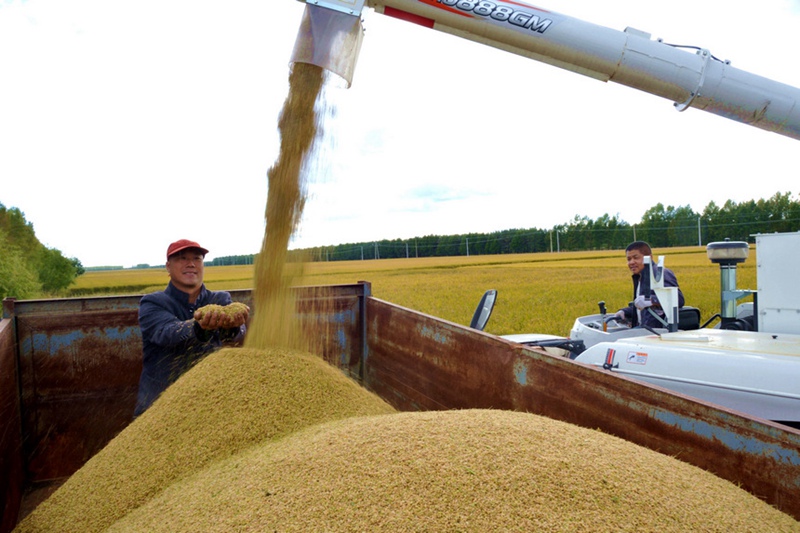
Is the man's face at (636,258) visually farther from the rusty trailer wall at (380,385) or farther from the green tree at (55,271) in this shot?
the green tree at (55,271)

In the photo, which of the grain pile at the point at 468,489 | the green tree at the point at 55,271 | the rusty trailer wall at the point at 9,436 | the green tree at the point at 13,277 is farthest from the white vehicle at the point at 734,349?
the green tree at the point at 55,271

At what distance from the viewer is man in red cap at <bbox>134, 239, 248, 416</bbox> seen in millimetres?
2635

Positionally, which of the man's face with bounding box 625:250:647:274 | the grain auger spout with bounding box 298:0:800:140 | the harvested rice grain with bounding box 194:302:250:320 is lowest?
the harvested rice grain with bounding box 194:302:250:320

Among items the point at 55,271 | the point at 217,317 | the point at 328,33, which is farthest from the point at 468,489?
the point at 55,271

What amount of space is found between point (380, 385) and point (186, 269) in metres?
1.45

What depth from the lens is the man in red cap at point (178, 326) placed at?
2.63 metres

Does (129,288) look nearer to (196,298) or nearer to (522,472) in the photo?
(196,298)

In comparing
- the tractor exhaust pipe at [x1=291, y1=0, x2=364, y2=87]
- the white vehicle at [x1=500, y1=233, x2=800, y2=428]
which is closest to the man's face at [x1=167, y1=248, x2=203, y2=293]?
the tractor exhaust pipe at [x1=291, y1=0, x2=364, y2=87]

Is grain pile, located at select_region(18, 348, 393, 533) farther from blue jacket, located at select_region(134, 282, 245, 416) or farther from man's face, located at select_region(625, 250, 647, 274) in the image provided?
man's face, located at select_region(625, 250, 647, 274)

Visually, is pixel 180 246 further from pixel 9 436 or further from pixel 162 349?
pixel 9 436

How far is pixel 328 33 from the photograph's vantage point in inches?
101

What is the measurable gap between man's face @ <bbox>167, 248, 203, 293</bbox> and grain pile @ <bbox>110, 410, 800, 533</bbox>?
4.79 feet

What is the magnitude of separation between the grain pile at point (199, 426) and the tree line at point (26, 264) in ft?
39.4

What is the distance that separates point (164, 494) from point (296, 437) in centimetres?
49
